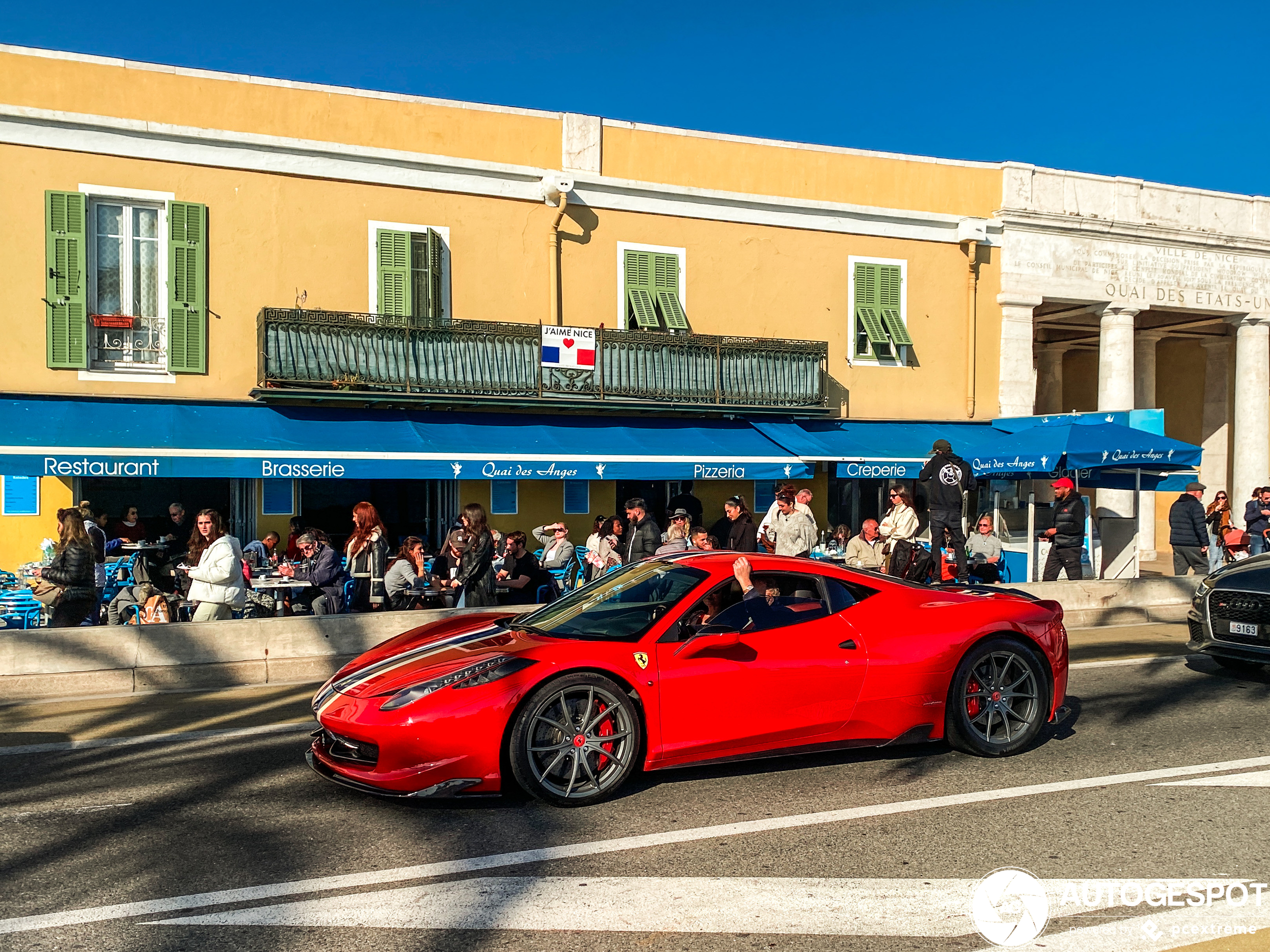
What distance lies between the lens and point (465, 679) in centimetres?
565

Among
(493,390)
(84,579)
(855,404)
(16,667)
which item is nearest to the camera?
(16,667)

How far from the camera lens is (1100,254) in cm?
2162

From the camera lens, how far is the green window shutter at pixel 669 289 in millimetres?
18359

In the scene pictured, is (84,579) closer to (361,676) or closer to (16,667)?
(16,667)

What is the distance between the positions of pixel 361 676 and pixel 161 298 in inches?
463

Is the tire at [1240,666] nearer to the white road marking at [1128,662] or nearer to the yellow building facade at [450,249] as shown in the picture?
the white road marking at [1128,662]

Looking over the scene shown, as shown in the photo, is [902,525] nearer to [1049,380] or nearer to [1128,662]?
[1128,662]

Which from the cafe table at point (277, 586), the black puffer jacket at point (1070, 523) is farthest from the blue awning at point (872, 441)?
the cafe table at point (277, 586)

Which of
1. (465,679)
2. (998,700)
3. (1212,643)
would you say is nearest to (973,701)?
(998,700)

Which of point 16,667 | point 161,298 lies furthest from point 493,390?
point 16,667

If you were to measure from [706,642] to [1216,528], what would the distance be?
1584cm

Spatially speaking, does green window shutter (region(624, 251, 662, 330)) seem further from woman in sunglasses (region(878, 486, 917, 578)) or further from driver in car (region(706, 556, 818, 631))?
driver in car (region(706, 556, 818, 631))

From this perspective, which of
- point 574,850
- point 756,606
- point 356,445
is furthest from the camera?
point 356,445

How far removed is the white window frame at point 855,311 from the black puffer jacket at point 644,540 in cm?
891
